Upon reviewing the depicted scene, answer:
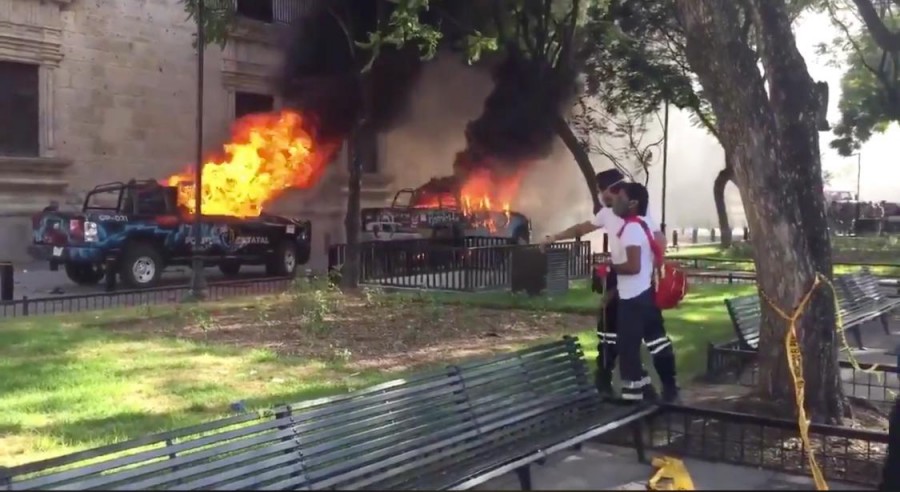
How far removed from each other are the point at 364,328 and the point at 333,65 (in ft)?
35.6

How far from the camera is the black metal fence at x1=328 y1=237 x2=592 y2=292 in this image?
47.3ft

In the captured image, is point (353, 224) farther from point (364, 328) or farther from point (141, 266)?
point (364, 328)

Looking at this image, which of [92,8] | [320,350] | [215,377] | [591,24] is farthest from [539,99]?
[215,377]

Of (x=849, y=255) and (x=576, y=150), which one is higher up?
(x=576, y=150)

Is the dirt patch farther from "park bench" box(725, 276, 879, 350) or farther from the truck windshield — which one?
the truck windshield

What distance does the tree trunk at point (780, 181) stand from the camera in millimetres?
6309

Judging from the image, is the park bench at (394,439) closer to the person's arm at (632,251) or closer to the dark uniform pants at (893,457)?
the person's arm at (632,251)

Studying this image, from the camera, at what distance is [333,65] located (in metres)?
20.2

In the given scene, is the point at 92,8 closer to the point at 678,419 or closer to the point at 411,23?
the point at 411,23

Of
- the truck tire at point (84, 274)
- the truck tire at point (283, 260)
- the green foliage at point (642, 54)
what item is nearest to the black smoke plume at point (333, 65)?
the truck tire at point (283, 260)

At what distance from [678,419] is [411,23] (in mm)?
9743

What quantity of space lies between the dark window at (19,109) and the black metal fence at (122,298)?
6856 mm

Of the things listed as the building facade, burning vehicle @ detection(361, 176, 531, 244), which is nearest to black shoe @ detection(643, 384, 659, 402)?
burning vehicle @ detection(361, 176, 531, 244)

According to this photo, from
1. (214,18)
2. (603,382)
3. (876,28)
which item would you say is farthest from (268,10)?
(603,382)
